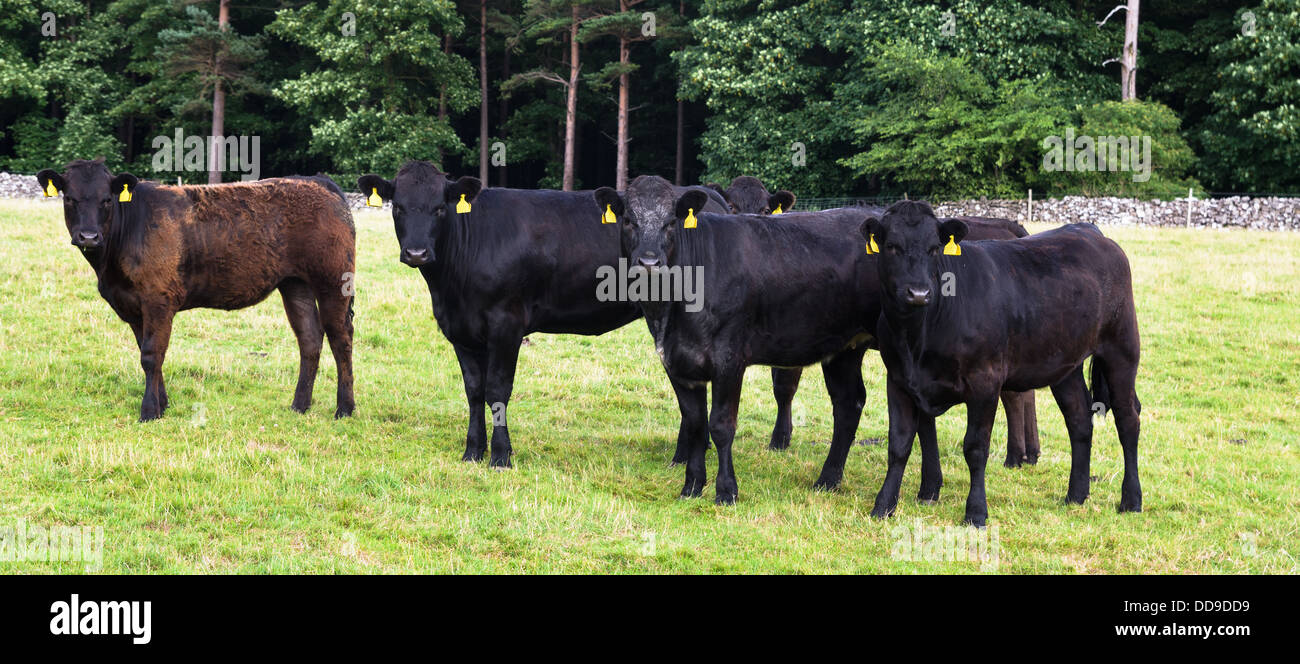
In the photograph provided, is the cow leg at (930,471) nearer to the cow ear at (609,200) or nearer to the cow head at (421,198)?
the cow ear at (609,200)

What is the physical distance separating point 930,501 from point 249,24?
161ft

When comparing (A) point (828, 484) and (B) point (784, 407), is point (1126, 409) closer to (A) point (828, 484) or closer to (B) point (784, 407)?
(A) point (828, 484)

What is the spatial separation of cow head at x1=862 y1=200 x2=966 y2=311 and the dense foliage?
87.3 feet

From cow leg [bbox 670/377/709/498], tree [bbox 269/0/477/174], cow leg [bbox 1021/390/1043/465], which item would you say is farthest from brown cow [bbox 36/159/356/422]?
tree [bbox 269/0/477/174]

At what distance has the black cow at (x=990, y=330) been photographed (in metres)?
7.17

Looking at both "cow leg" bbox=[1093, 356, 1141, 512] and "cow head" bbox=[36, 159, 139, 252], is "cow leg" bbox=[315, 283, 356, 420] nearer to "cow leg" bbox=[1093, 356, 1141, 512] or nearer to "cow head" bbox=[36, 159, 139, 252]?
"cow head" bbox=[36, 159, 139, 252]

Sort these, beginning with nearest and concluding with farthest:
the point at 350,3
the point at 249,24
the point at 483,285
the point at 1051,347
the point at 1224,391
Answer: the point at 1051,347 → the point at 483,285 → the point at 1224,391 → the point at 350,3 → the point at 249,24

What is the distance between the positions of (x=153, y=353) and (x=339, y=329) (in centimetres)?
164

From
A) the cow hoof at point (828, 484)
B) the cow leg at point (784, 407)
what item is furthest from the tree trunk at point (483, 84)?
the cow hoof at point (828, 484)

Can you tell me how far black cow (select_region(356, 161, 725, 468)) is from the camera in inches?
340

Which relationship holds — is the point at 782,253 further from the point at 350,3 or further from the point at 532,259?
the point at 350,3

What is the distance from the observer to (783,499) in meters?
7.94

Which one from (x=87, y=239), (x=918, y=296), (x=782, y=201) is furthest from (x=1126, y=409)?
(x=87, y=239)

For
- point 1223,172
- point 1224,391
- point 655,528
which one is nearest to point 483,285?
point 655,528
